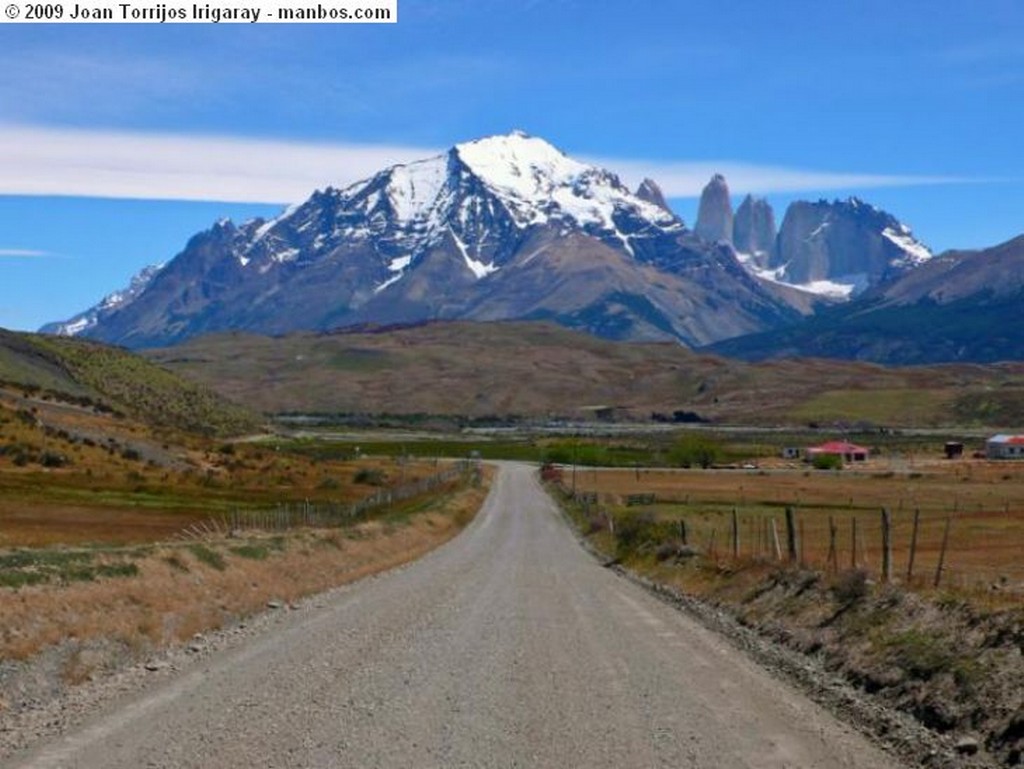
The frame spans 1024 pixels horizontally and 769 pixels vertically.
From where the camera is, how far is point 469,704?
62.0 feet

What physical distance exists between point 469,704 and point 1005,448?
186 m

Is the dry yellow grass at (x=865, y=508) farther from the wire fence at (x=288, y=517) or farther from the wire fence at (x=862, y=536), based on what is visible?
the wire fence at (x=288, y=517)

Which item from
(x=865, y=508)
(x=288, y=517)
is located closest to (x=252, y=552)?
(x=288, y=517)

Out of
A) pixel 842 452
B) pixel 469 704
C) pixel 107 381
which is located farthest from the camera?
pixel 842 452

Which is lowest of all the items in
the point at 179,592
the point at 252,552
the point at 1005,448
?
the point at 1005,448

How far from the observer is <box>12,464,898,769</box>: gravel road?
611 inches

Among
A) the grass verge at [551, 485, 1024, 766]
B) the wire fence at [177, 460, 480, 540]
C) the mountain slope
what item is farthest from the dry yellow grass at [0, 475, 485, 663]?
the mountain slope

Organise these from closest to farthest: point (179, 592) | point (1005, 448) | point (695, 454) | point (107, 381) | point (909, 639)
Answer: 1. point (909, 639)
2. point (179, 592)
3. point (107, 381)
4. point (695, 454)
5. point (1005, 448)

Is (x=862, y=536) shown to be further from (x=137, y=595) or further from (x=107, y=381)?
(x=107, y=381)

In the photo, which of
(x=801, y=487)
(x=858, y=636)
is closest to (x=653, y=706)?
(x=858, y=636)

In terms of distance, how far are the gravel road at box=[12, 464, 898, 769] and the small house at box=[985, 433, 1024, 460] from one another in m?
170

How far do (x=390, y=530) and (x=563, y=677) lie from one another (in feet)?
134

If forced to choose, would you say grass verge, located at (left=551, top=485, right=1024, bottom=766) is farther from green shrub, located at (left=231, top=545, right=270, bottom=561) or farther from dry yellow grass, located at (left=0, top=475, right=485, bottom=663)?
green shrub, located at (left=231, top=545, right=270, bottom=561)

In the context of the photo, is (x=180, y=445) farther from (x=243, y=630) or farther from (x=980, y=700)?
(x=980, y=700)
